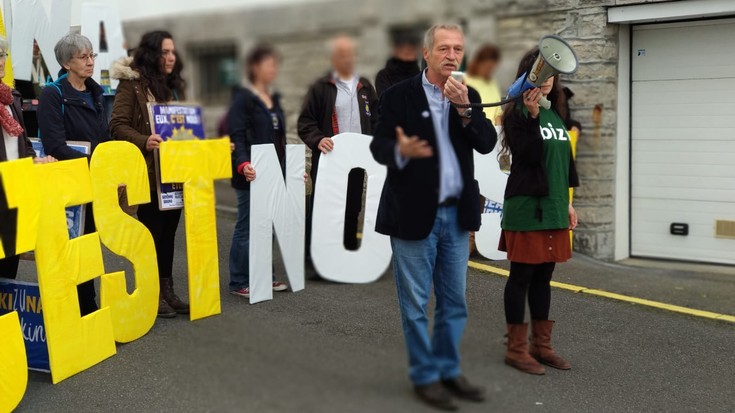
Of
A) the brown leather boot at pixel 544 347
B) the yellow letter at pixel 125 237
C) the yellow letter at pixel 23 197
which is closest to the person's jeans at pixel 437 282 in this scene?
the brown leather boot at pixel 544 347

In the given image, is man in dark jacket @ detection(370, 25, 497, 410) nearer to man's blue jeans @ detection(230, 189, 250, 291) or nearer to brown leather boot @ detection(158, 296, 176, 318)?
brown leather boot @ detection(158, 296, 176, 318)

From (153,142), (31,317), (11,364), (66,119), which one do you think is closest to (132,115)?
(153,142)

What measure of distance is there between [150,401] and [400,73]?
1991mm

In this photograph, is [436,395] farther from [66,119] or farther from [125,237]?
[66,119]

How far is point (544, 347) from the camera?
3.65 m

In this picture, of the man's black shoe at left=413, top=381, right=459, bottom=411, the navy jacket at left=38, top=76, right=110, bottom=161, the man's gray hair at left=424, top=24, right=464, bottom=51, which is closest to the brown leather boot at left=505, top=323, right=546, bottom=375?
the man's black shoe at left=413, top=381, right=459, bottom=411

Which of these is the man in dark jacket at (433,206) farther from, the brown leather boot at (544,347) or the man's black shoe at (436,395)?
the brown leather boot at (544,347)

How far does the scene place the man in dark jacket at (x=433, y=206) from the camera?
2.29m

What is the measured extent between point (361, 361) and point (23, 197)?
1685 mm

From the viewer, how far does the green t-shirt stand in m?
3.43

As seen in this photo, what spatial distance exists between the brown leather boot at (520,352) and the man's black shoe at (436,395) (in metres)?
0.30

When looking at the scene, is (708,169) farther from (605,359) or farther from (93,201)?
(93,201)

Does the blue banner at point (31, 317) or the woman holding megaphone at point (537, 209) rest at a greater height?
the woman holding megaphone at point (537, 209)

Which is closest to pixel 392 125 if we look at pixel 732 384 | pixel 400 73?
pixel 400 73
